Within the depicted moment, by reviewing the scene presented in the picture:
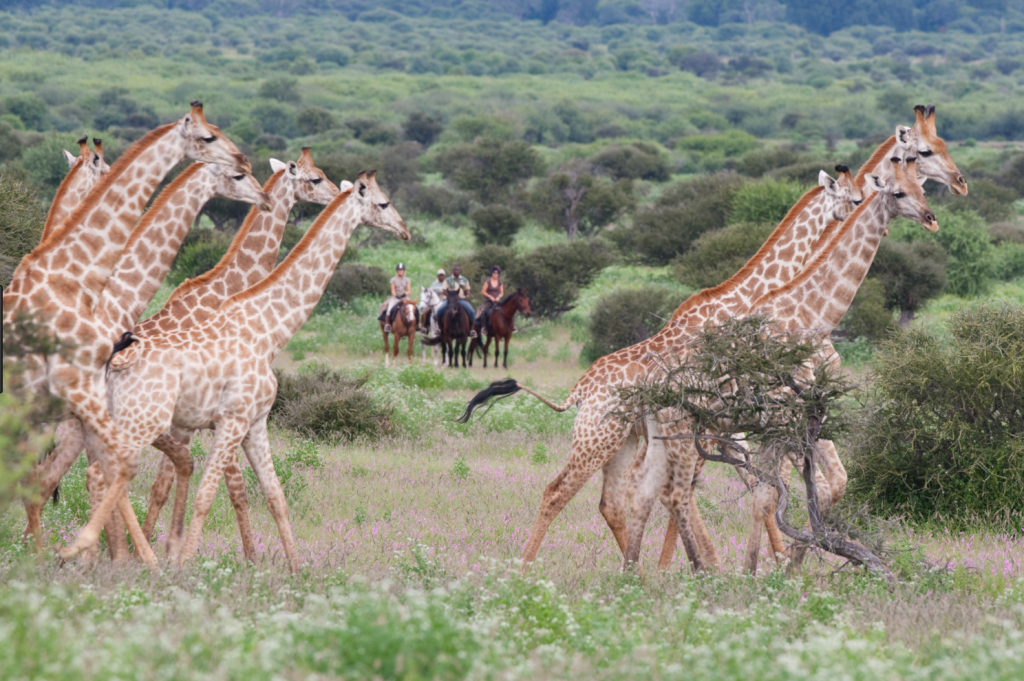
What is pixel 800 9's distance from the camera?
195375 millimetres

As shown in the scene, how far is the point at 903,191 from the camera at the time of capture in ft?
27.2

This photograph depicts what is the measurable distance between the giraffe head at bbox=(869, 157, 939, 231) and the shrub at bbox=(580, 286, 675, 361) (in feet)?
45.1

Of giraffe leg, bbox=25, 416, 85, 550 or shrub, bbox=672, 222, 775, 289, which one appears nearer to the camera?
giraffe leg, bbox=25, 416, 85, 550

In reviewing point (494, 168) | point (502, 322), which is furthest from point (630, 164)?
point (502, 322)

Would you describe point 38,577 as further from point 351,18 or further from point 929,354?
point 351,18

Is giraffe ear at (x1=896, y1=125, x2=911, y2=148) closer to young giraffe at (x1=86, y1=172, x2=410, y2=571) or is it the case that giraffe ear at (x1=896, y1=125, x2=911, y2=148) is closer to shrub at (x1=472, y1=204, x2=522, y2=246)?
young giraffe at (x1=86, y1=172, x2=410, y2=571)

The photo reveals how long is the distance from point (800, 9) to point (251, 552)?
204639mm

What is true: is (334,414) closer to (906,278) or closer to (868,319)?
(868,319)

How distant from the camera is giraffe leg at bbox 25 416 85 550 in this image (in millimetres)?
6918

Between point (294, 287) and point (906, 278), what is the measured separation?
19951mm

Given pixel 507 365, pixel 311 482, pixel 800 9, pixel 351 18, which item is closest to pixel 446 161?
pixel 507 365

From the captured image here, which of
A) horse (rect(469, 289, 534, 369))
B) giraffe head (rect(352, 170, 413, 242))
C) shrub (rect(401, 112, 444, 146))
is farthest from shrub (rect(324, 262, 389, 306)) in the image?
shrub (rect(401, 112, 444, 146))

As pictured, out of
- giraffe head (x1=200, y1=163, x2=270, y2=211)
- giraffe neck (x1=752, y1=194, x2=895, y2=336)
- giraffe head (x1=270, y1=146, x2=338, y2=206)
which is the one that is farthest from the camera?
giraffe head (x1=270, y1=146, x2=338, y2=206)

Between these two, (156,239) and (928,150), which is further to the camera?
(928,150)
